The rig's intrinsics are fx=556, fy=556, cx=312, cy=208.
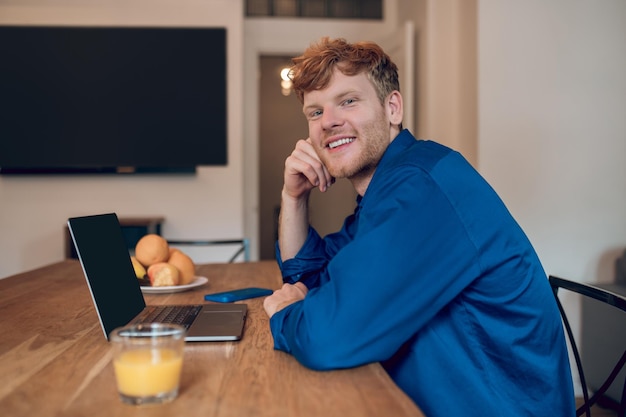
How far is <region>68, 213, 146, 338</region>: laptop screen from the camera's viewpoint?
101 centimetres

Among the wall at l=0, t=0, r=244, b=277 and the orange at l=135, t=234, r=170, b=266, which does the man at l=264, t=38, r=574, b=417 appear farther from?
the wall at l=0, t=0, r=244, b=277

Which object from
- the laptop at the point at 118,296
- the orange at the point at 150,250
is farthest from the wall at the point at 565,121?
the laptop at the point at 118,296

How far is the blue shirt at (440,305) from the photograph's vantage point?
87 centimetres

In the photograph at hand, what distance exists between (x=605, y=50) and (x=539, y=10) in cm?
41

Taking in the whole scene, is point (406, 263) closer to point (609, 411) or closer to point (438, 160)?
point (438, 160)

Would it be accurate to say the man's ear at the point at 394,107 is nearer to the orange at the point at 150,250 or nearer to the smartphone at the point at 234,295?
the smartphone at the point at 234,295

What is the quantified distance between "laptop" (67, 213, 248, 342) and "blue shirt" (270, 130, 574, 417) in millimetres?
167

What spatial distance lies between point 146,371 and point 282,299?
1.53 ft

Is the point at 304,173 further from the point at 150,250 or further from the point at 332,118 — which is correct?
the point at 150,250

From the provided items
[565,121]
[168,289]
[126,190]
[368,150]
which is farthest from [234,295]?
[126,190]

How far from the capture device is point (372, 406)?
71cm

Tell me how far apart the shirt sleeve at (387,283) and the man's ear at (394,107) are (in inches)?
17.0

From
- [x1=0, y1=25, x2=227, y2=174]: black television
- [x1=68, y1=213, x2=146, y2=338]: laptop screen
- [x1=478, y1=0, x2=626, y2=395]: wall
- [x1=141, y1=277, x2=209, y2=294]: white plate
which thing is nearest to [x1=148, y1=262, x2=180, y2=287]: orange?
[x1=141, y1=277, x2=209, y2=294]: white plate

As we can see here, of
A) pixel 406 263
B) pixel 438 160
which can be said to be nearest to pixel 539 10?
pixel 438 160
